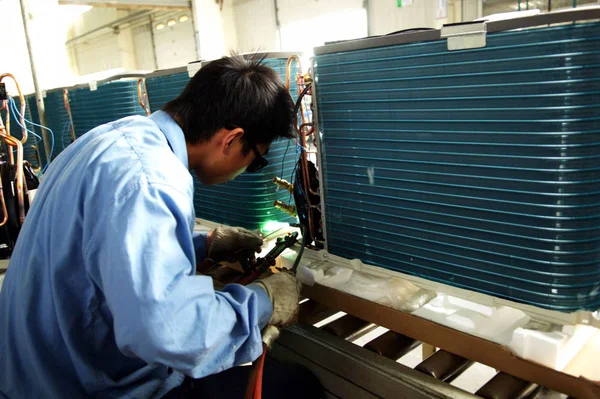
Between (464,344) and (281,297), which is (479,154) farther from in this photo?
(281,297)

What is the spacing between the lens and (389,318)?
1.11 meters

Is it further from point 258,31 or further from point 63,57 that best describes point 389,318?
point 258,31

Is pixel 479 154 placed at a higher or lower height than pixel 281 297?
higher

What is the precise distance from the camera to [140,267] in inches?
29.5

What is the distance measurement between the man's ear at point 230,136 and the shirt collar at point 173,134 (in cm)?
9

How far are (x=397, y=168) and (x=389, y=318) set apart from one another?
36 centimetres

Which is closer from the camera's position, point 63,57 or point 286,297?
point 286,297

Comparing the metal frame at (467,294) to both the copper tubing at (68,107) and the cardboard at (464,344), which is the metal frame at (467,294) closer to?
the cardboard at (464,344)

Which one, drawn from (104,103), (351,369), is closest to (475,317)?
(351,369)

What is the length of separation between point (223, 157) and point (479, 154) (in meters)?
0.56

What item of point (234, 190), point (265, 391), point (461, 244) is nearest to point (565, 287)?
point (461, 244)

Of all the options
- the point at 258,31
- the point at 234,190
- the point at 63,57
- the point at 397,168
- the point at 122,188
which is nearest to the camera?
the point at 122,188

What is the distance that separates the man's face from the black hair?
2cm

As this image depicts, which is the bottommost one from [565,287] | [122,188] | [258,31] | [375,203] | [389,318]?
[389,318]
